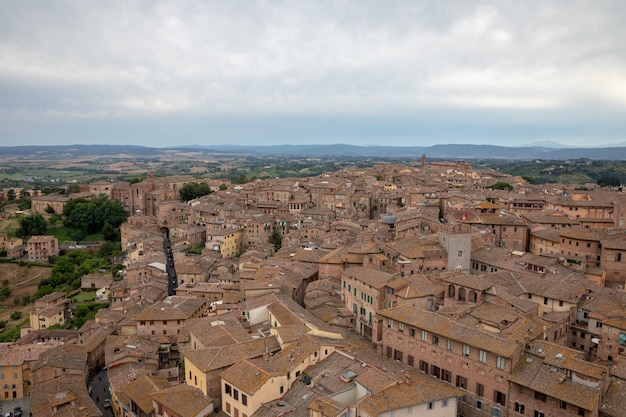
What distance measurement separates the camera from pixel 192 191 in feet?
338

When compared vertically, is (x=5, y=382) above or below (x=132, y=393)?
below

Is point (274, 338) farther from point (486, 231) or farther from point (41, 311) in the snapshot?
point (41, 311)

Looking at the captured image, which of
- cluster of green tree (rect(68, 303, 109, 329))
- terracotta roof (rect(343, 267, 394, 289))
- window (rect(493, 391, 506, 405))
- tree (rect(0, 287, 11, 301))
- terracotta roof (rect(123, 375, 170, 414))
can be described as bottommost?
tree (rect(0, 287, 11, 301))

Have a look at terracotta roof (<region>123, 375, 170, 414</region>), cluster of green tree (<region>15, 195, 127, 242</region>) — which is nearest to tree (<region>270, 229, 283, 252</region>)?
cluster of green tree (<region>15, 195, 127, 242</region>)

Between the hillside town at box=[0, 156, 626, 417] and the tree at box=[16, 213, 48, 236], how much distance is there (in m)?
32.5

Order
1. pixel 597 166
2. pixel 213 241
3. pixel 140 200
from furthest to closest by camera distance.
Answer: pixel 597 166, pixel 140 200, pixel 213 241

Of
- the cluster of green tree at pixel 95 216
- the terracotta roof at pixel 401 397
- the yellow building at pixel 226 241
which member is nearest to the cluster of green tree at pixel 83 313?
the yellow building at pixel 226 241

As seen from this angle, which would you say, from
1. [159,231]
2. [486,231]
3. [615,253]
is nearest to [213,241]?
[159,231]

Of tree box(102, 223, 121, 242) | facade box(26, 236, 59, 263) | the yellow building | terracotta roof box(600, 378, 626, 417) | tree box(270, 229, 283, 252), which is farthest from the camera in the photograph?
tree box(102, 223, 121, 242)

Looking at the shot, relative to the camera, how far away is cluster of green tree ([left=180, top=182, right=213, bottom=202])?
335ft

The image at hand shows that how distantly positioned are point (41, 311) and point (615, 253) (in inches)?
2327

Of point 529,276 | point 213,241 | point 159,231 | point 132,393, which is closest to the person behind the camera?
point 132,393

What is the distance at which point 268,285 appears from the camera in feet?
133

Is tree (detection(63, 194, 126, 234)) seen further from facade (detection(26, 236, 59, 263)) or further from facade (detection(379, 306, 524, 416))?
facade (detection(379, 306, 524, 416))
